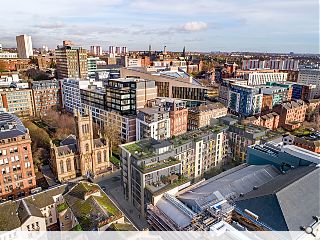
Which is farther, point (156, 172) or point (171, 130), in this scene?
point (171, 130)

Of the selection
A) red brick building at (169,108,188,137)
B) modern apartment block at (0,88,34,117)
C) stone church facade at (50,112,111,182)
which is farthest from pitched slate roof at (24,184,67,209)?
modern apartment block at (0,88,34,117)

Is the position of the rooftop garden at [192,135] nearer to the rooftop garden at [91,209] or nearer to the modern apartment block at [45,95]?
the rooftop garden at [91,209]

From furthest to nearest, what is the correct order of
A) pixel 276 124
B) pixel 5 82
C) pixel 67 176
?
pixel 5 82 → pixel 276 124 → pixel 67 176

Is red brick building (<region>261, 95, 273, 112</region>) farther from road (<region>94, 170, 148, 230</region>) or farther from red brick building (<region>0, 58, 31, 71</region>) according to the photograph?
red brick building (<region>0, 58, 31, 71</region>)

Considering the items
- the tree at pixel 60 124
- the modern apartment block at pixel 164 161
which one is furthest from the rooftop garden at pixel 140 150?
the tree at pixel 60 124

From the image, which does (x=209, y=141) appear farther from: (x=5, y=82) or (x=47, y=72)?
(x=47, y=72)

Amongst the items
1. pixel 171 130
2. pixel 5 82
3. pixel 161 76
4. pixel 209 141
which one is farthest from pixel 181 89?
pixel 5 82

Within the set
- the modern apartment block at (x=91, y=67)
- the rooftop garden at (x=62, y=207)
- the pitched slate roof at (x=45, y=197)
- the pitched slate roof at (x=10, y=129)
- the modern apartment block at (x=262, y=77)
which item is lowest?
the rooftop garden at (x=62, y=207)
